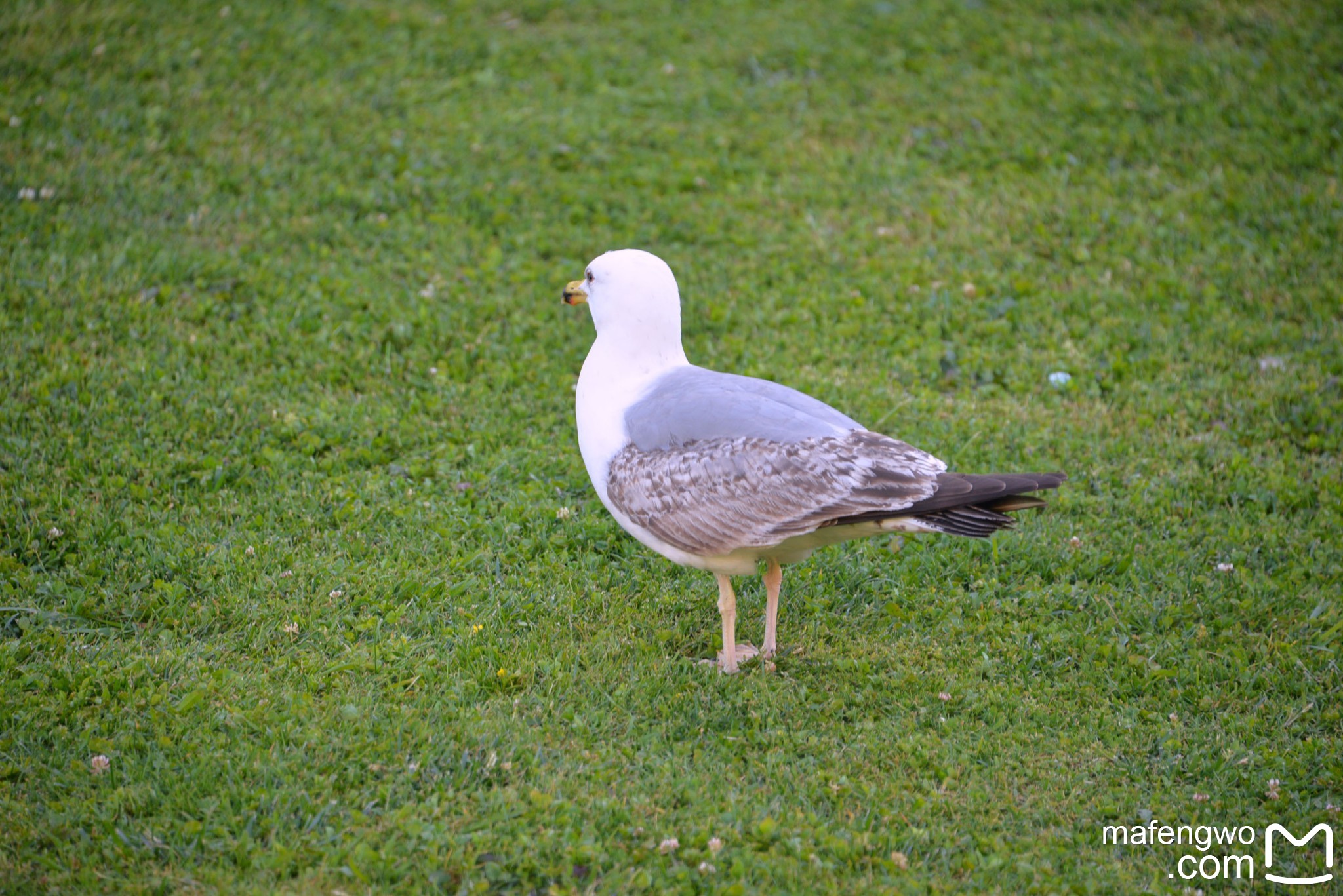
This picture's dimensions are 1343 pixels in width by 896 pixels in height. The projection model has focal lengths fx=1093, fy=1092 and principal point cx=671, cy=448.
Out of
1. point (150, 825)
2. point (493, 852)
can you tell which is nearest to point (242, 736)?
point (150, 825)

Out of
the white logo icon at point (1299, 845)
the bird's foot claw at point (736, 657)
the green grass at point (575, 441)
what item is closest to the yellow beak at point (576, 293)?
the green grass at point (575, 441)

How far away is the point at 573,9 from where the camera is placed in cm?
1073

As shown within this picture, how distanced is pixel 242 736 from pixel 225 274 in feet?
13.6

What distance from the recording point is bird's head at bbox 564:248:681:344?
473 cm

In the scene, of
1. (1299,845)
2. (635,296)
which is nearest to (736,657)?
(635,296)

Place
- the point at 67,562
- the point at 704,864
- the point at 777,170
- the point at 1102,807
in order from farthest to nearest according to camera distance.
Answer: the point at 777,170, the point at 67,562, the point at 1102,807, the point at 704,864

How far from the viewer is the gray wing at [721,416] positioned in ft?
14.8

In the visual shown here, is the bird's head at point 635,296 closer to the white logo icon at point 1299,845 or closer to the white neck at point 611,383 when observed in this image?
the white neck at point 611,383

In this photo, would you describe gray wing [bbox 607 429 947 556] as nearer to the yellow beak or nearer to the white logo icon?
the yellow beak

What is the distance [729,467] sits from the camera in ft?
14.6

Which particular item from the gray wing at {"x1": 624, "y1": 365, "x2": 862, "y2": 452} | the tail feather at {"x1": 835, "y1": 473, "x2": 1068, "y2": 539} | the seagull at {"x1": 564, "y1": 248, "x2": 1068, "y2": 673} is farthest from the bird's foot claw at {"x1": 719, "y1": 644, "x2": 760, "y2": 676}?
the tail feather at {"x1": 835, "y1": 473, "x2": 1068, "y2": 539}

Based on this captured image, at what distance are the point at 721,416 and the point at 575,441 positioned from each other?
199 centimetres

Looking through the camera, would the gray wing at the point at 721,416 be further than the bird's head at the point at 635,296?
No

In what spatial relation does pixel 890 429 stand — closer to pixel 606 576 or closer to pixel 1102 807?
pixel 606 576
